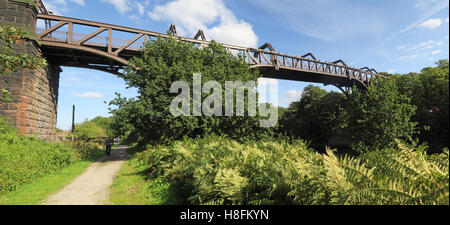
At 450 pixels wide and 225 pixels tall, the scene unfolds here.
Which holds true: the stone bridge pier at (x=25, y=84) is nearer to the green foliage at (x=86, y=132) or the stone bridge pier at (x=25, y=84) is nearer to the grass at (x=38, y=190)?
the grass at (x=38, y=190)

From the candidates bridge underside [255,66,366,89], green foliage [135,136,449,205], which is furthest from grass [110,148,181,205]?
bridge underside [255,66,366,89]

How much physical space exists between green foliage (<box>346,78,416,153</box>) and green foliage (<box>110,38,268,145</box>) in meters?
9.72

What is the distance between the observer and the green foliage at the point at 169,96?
15109 millimetres

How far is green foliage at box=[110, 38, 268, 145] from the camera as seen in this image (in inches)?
595

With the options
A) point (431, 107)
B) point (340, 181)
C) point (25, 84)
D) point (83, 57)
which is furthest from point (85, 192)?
point (431, 107)

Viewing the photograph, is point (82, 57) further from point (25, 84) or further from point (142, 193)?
point (142, 193)

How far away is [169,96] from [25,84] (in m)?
10.3

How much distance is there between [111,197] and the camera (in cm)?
777

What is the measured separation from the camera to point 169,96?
1569 cm

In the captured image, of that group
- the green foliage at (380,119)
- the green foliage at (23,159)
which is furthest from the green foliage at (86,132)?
the green foliage at (380,119)

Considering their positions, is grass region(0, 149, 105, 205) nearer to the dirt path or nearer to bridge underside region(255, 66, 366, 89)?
the dirt path
